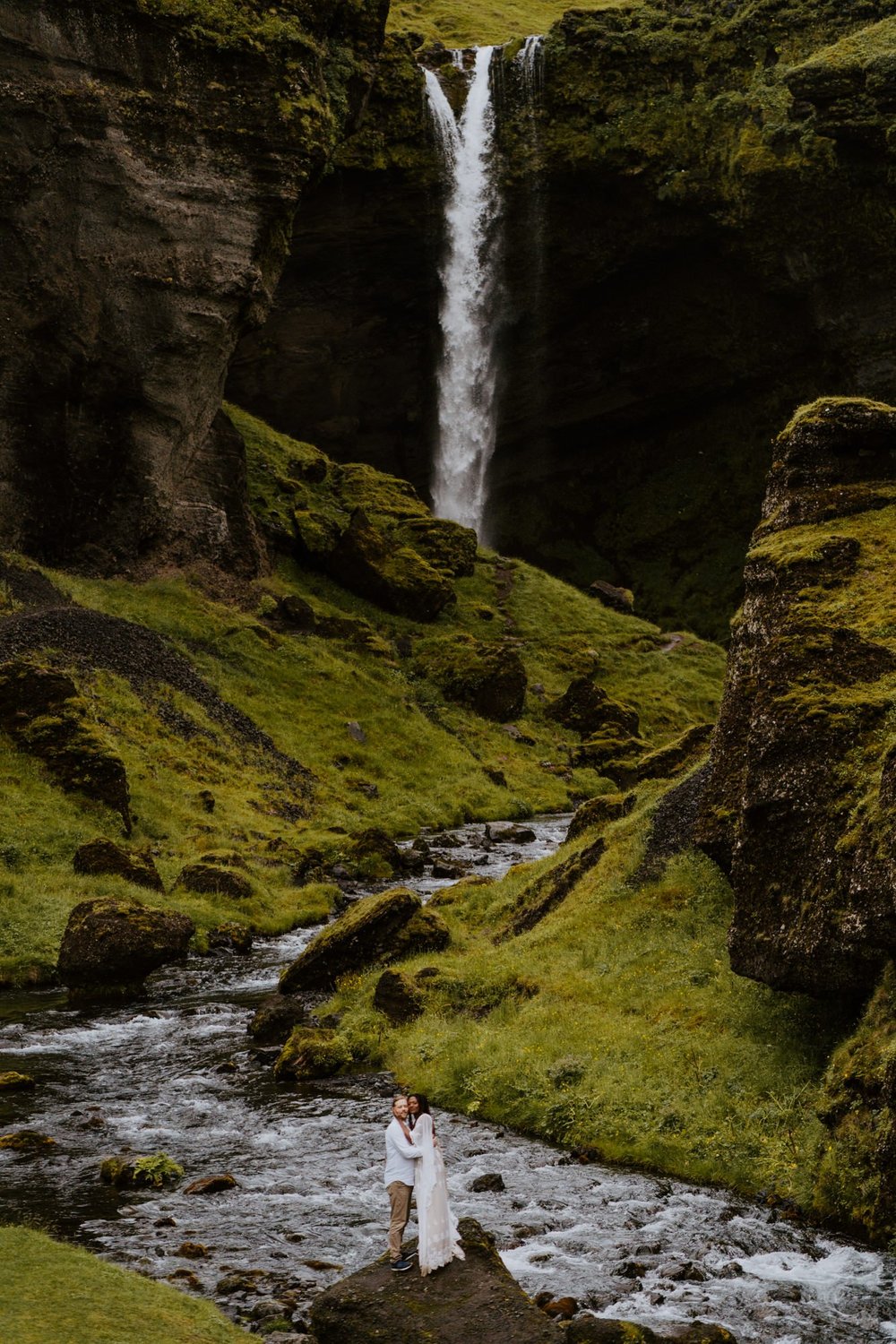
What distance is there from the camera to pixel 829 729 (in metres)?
18.2

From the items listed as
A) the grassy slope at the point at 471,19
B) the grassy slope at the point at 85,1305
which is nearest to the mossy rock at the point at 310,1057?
the grassy slope at the point at 85,1305

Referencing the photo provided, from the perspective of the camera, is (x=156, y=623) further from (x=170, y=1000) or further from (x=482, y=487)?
(x=482, y=487)

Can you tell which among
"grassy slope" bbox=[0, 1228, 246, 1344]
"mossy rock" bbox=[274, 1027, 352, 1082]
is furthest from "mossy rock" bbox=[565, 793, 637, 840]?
"grassy slope" bbox=[0, 1228, 246, 1344]

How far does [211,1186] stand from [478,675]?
5014cm

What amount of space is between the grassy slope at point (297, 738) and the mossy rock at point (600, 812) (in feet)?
25.4

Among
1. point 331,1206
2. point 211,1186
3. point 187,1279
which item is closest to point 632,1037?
point 331,1206

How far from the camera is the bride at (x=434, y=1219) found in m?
12.0

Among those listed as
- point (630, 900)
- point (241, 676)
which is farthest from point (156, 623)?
point (630, 900)

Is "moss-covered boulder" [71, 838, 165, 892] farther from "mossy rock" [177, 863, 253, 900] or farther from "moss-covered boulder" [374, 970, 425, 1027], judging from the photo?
"moss-covered boulder" [374, 970, 425, 1027]

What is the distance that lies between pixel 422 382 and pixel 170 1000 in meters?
68.1

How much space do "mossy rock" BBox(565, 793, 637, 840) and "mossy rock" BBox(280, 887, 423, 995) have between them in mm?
6586

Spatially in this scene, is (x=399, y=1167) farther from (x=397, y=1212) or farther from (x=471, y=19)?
(x=471, y=19)

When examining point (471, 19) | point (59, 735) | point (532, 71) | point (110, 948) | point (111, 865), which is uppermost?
point (471, 19)

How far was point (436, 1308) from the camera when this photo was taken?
11617mm
